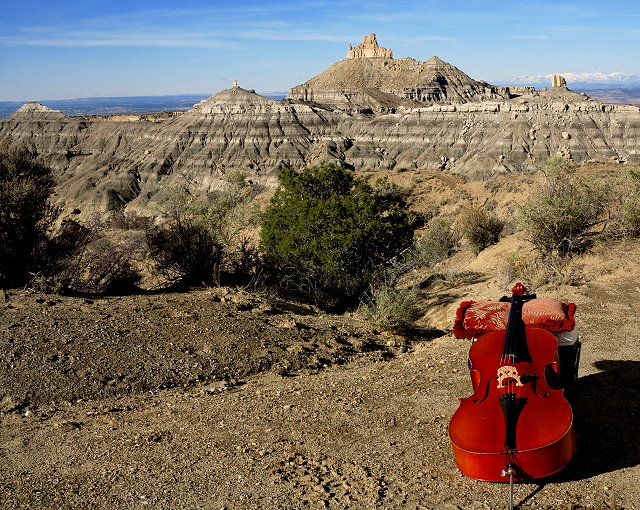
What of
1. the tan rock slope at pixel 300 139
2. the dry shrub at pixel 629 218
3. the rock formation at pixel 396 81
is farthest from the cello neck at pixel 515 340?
the rock formation at pixel 396 81

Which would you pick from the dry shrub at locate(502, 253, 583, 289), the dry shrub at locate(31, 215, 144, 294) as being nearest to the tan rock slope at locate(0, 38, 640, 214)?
the dry shrub at locate(31, 215, 144, 294)

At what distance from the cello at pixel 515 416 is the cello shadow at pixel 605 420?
2.59 feet

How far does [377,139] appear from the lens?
84875mm

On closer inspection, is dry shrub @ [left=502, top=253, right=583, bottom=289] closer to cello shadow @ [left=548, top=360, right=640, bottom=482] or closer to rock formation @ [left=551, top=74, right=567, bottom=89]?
cello shadow @ [left=548, top=360, right=640, bottom=482]

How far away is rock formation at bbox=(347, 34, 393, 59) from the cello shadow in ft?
566

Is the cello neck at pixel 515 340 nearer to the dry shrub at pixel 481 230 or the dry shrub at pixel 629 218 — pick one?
the dry shrub at pixel 629 218

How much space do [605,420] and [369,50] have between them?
177869mm

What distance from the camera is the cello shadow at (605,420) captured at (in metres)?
5.32

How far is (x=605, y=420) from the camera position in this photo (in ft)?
20.2

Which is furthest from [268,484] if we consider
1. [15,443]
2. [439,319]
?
[439,319]

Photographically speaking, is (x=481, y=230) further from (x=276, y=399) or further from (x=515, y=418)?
(x=515, y=418)

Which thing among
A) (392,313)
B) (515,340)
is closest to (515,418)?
(515,340)

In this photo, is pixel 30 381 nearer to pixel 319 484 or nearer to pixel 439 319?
pixel 319 484

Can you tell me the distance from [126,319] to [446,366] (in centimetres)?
539
